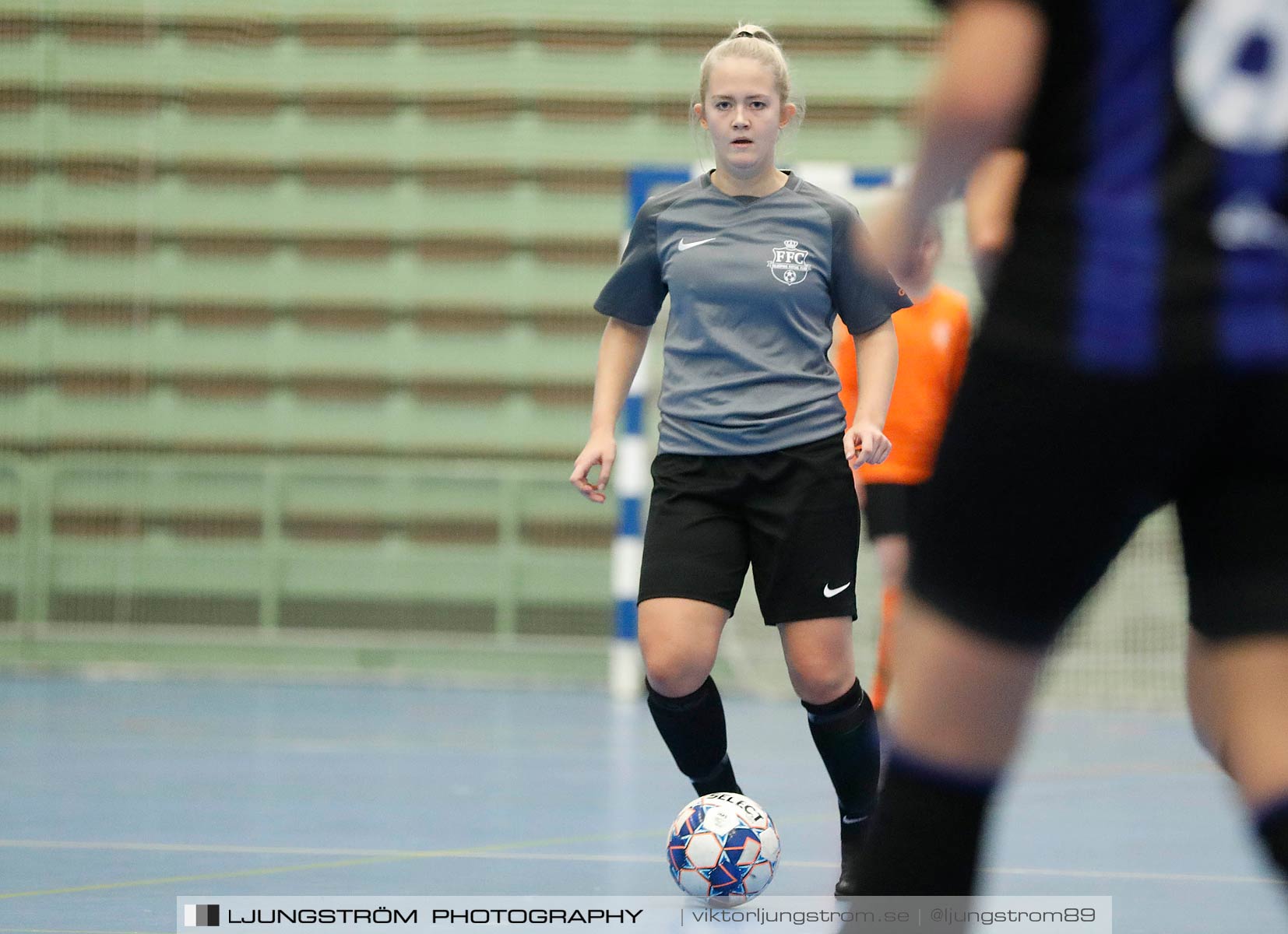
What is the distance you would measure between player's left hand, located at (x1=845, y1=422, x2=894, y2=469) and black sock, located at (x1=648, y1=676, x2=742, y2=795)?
0.53 metres

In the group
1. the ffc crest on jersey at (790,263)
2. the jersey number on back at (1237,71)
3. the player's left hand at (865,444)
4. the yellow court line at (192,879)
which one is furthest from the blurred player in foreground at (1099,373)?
the yellow court line at (192,879)

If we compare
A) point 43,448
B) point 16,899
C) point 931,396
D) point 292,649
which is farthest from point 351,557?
point 16,899

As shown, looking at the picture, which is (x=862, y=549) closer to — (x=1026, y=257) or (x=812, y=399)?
(x=812, y=399)

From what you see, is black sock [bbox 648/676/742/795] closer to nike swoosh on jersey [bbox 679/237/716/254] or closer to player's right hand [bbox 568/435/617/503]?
player's right hand [bbox 568/435/617/503]

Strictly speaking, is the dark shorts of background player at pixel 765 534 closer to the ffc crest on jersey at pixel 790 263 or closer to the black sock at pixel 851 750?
the black sock at pixel 851 750

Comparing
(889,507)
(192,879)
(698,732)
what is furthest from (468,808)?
(889,507)

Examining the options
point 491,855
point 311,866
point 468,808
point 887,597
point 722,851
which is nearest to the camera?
point 722,851

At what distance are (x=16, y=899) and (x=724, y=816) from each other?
1.34m

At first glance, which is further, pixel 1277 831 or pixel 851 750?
pixel 851 750

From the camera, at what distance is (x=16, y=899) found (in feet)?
11.0

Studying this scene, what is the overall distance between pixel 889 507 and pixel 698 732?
7.66 ft

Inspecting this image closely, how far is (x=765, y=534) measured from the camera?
11.4ft

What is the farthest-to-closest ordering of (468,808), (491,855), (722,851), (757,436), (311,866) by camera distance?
(468,808)
(491,855)
(311,866)
(757,436)
(722,851)

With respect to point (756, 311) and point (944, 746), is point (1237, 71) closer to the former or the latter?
Result: point (944, 746)
